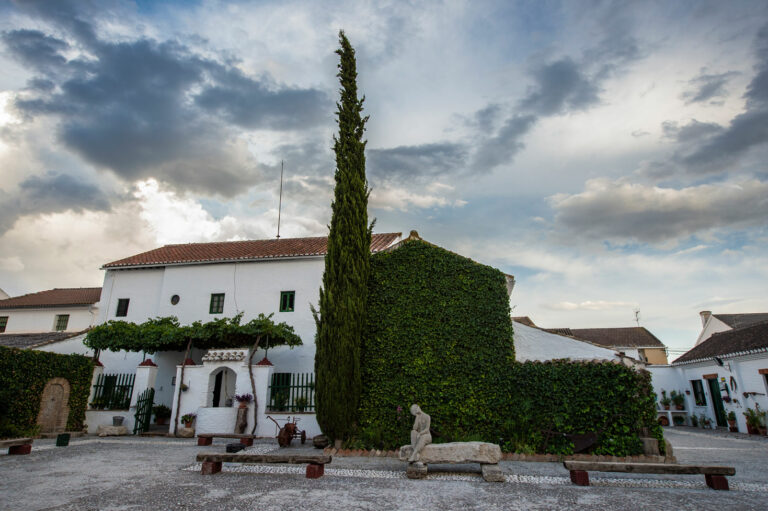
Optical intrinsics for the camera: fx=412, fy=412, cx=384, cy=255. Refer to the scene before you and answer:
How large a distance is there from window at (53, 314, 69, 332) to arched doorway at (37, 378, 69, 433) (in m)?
13.1

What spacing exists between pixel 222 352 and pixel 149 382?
10.7 feet

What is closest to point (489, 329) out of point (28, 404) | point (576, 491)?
point (576, 491)

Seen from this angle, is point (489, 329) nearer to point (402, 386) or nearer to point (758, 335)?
point (402, 386)

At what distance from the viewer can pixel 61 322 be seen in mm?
24672

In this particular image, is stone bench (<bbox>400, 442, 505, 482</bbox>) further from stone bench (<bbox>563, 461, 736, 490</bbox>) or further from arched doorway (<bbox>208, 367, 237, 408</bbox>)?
arched doorway (<bbox>208, 367, 237, 408</bbox>)

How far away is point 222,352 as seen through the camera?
14359 millimetres

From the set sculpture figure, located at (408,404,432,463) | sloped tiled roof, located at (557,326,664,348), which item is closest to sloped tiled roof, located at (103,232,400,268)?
sculpture figure, located at (408,404,432,463)

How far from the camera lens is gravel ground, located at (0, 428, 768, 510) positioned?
5.64 meters

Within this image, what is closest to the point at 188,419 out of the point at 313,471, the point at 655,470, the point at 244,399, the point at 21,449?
the point at 244,399

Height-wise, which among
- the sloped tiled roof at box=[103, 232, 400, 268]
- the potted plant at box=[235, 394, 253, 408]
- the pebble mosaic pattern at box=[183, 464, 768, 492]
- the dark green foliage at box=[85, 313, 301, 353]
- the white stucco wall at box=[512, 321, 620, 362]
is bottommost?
the pebble mosaic pattern at box=[183, 464, 768, 492]

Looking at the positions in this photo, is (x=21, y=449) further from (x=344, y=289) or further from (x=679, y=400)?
(x=679, y=400)

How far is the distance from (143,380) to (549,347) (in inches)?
567

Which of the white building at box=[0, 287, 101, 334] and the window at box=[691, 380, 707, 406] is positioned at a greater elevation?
the white building at box=[0, 287, 101, 334]

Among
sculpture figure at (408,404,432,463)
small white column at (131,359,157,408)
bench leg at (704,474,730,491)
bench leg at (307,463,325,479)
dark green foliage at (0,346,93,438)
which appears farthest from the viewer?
small white column at (131,359,157,408)
